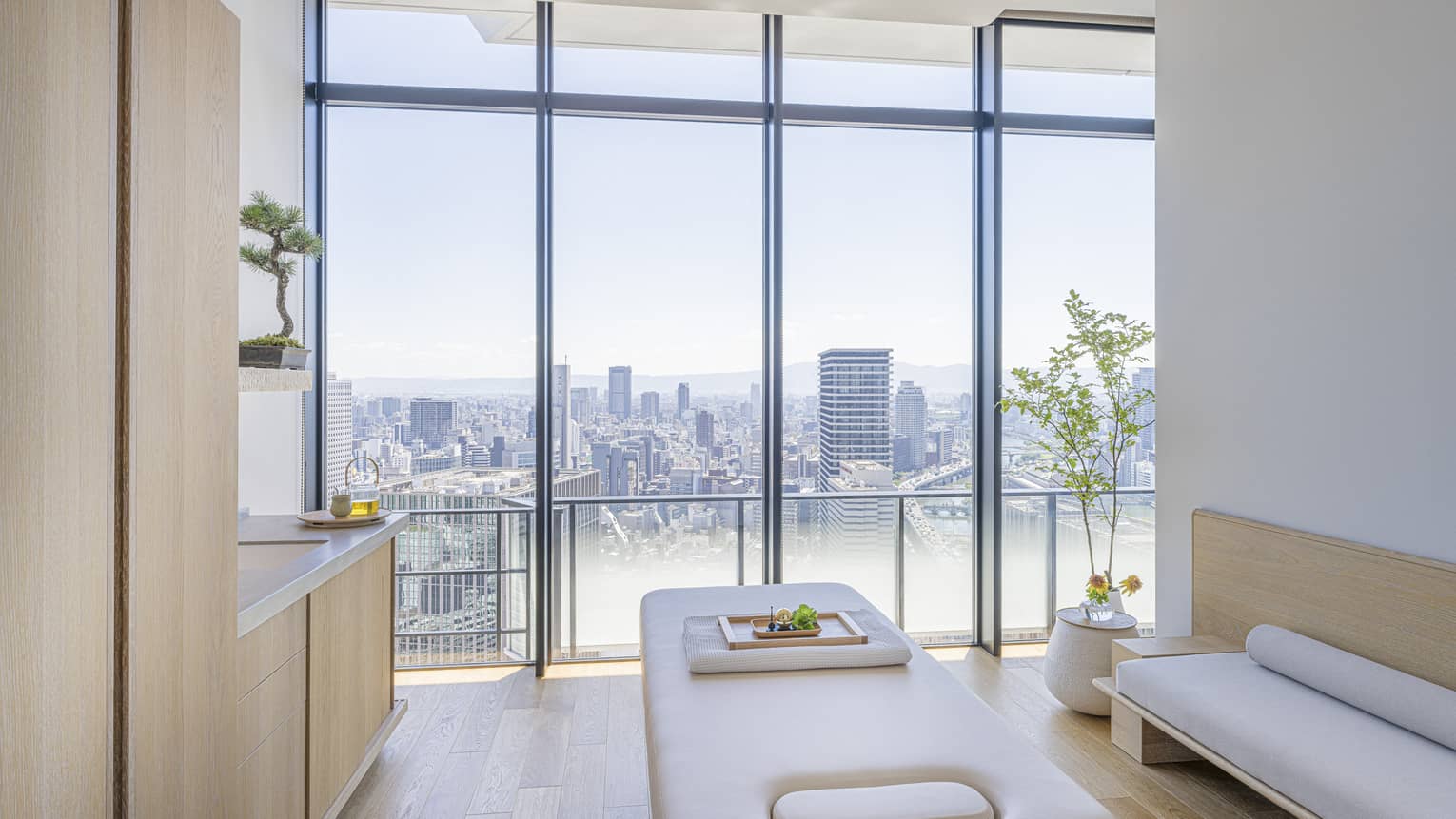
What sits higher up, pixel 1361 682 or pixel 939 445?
pixel 939 445

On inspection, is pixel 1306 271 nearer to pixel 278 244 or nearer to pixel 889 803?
pixel 889 803

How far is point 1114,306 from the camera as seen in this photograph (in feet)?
13.1

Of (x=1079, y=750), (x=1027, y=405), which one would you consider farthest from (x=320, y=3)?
(x=1079, y=750)

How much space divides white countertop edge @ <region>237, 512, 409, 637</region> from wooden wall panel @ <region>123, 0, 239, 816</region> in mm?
93

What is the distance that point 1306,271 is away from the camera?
2500mm

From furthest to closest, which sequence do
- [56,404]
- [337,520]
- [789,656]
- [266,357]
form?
[337,520] < [266,357] < [789,656] < [56,404]

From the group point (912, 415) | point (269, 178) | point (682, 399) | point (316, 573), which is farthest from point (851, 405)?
point (269, 178)

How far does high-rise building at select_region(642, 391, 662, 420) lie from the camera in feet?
12.3

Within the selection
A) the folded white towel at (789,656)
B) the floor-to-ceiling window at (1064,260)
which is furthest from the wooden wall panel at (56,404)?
the floor-to-ceiling window at (1064,260)

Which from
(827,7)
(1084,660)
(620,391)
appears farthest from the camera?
(620,391)

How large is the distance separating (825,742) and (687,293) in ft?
8.06

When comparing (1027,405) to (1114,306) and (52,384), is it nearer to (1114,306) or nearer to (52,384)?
(1114,306)

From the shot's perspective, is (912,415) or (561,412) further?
(912,415)

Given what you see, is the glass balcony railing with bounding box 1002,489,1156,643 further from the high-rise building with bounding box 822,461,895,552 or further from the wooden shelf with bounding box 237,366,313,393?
the wooden shelf with bounding box 237,366,313,393
